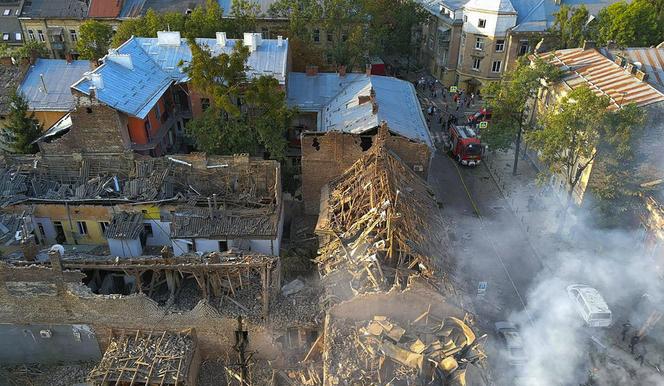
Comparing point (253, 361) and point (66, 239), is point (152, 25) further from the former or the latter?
point (253, 361)

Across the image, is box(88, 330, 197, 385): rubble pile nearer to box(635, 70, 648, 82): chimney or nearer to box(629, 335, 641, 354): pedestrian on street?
box(629, 335, 641, 354): pedestrian on street

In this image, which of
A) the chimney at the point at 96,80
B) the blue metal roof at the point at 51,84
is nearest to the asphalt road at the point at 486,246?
the chimney at the point at 96,80

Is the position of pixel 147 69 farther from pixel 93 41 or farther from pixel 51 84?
pixel 93 41

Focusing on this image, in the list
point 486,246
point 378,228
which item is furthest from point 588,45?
point 378,228

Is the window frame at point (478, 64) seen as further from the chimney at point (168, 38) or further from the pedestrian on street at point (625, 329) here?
the pedestrian on street at point (625, 329)

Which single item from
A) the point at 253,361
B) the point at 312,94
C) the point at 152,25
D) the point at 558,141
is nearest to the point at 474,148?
the point at 558,141

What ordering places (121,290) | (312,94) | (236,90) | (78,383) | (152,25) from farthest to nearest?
(152,25) < (312,94) < (236,90) < (121,290) < (78,383)

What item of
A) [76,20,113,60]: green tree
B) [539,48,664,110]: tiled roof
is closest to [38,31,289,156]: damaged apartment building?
[76,20,113,60]: green tree
